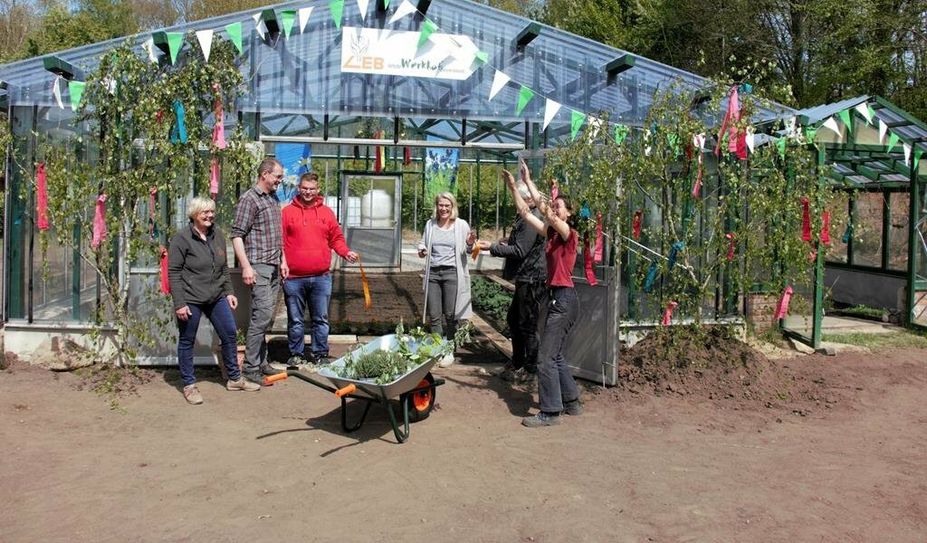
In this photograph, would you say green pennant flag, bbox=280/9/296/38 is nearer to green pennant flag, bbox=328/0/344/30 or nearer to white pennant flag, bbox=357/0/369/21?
green pennant flag, bbox=328/0/344/30

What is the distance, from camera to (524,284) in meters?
6.94

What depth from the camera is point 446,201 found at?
739cm

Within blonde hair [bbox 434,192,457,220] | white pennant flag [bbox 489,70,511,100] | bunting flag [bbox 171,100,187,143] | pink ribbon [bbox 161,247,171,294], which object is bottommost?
pink ribbon [bbox 161,247,171,294]

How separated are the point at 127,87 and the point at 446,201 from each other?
2821 mm

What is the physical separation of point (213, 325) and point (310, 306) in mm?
952

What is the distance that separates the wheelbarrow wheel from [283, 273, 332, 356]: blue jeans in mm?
1581

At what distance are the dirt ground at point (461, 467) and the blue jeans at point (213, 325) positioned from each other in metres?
0.28

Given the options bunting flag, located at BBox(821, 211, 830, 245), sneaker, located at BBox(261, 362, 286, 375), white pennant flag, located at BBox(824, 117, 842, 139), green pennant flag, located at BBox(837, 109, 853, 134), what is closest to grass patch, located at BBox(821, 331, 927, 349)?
bunting flag, located at BBox(821, 211, 830, 245)

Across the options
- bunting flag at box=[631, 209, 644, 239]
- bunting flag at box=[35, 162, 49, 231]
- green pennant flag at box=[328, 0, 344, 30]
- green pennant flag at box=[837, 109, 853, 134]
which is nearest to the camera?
bunting flag at box=[35, 162, 49, 231]

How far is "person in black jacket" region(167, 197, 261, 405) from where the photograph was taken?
6.18 meters

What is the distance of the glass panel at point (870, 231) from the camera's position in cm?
1250

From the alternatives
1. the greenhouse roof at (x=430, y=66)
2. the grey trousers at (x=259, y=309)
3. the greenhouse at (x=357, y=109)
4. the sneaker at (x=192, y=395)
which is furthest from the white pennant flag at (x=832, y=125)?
the sneaker at (x=192, y=395)

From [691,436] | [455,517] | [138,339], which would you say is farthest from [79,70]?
[691,436]

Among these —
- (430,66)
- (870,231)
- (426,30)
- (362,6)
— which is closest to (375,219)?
(870,231)
